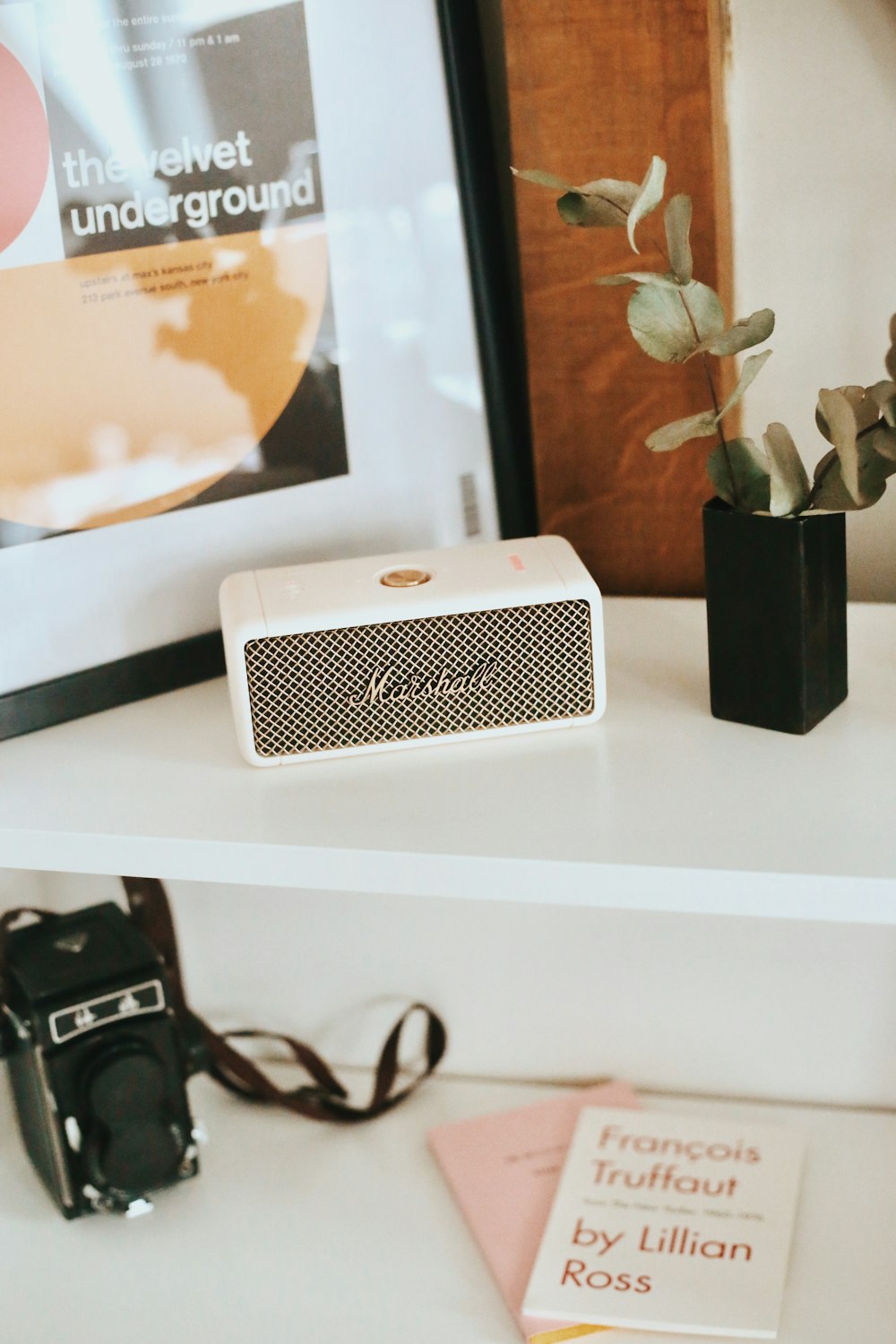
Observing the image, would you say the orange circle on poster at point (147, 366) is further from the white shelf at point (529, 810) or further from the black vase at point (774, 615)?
the black vase at point (774, 615)

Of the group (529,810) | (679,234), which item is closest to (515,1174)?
(529,810)

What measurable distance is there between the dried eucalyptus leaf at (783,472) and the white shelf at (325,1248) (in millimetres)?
449

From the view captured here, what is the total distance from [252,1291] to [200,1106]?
186 mm

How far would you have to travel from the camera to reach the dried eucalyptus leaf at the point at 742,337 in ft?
1.88

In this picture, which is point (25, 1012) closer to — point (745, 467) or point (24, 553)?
point (24, 553)

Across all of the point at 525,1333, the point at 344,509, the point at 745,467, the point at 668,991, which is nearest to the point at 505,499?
the point at 344,509

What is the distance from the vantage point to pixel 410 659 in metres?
0.62

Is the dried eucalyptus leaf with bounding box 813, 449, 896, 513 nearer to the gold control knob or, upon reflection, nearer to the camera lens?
the gold control knob

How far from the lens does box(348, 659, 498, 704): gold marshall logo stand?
0.62 meters

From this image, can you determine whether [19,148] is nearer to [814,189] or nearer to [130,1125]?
[814,189]

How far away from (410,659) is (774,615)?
0.55 feet

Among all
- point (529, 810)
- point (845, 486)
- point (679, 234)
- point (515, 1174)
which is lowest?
point (515, 1174)

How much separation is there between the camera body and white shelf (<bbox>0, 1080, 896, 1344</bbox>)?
0.03 metres

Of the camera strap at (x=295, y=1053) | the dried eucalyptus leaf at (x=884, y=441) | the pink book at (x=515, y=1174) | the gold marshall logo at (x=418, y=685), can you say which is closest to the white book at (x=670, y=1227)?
the pink book at (x=515, y=1174)
